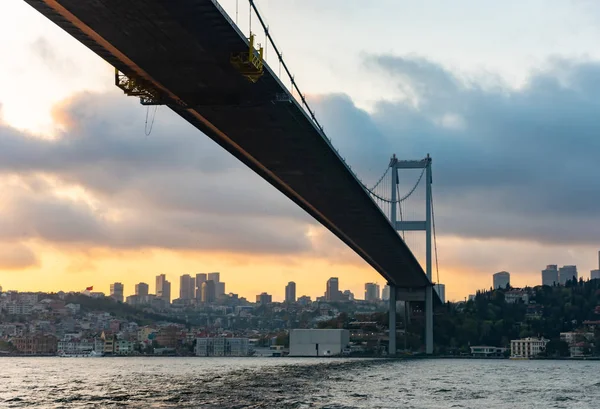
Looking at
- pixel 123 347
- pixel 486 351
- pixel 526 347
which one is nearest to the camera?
pixel 486 351

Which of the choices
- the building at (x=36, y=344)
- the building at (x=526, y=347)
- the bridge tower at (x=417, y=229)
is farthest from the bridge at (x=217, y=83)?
the building at (x=36, y=344)

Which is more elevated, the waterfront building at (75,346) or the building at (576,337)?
the building at (576,337)

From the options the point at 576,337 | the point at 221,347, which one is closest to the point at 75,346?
the point at 221,347

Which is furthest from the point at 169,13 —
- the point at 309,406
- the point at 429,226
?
the point at 429,226

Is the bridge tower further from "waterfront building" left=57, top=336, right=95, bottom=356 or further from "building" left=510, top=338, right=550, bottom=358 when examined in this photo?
"waterfront building" left=57, top=336, right=95, bottom=356

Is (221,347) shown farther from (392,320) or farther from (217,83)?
(217,83)

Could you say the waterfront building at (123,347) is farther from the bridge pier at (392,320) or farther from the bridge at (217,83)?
the bridge at (217,83)

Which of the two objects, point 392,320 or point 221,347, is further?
point 221,347
